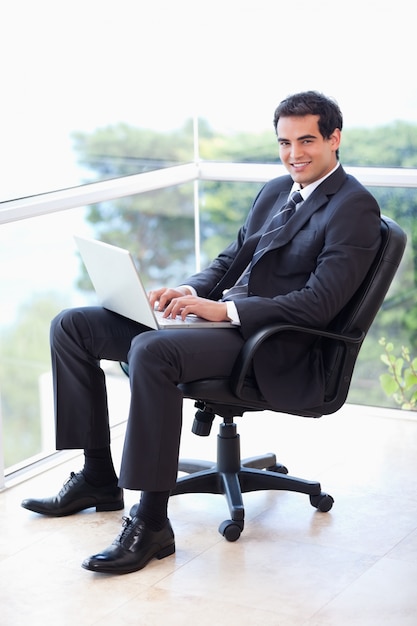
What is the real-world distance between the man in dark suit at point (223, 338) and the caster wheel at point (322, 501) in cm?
40

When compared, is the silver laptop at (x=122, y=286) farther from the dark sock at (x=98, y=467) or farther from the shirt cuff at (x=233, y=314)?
the dark sock at (x=98, y=467)

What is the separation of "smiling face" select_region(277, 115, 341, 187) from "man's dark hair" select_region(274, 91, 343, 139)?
0.04 ft

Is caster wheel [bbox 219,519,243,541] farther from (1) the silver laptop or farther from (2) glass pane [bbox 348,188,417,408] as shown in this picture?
(2) glass pane [bbox 348,188,417,408]

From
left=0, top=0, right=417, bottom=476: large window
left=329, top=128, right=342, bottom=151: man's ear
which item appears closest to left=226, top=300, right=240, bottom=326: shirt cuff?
left=329, top=128, right=342, bottom=151: man's ear

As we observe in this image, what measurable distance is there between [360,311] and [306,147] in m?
0.54

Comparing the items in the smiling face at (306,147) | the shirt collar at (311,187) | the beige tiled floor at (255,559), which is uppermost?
the smiling face at (306,147)

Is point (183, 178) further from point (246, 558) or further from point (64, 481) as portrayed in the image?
point (246, 558)

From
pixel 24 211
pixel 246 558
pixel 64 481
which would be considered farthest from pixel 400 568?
pixel 24 211

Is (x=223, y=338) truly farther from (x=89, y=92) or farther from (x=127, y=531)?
(x=89, y=92)

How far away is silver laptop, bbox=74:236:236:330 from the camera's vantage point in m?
3.04

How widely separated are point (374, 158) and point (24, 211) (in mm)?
1483

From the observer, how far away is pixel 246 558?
3.11 m

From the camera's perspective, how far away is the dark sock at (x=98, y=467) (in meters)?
3.42

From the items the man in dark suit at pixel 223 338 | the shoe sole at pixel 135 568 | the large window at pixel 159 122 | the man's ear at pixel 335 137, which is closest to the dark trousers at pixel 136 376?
the man in dark suit at pixel 223 338
